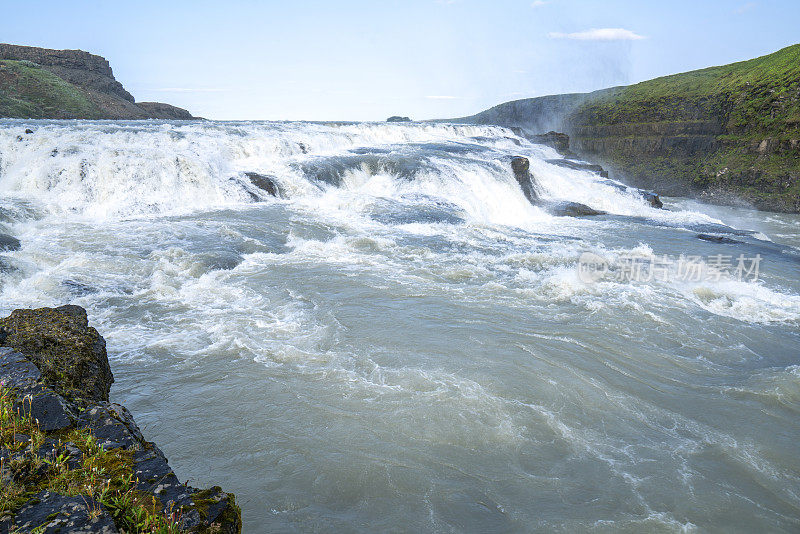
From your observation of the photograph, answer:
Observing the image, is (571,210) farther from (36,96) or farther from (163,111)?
(163,111)

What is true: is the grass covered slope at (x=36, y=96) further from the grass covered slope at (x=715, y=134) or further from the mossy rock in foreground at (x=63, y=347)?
the grass covered slope at (x=715, y=134)

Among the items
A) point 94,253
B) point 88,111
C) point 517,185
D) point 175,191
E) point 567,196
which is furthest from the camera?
point 88,111

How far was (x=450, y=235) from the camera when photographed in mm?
14000

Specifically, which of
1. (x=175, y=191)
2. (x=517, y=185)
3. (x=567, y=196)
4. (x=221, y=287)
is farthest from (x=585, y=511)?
(x=567, y=196)

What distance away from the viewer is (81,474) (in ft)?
7.54

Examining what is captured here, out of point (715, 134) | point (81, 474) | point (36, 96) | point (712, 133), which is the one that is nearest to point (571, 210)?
point (81, 474)

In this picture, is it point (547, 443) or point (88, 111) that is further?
point (88, 111)

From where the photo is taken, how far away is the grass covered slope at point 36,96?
50791 mm

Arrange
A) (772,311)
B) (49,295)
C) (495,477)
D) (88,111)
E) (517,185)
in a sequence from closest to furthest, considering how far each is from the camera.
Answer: (495,477), (49,295), (772,311), (517,185), (88,111)

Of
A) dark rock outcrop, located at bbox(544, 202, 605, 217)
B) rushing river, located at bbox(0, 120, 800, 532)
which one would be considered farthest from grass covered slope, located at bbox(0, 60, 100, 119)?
dark rock outcrop, located at bbox(544, 202, 605, 217)

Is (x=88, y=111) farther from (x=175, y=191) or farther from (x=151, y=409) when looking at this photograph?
(x=151, y=409)

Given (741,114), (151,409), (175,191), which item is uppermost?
(741,114)

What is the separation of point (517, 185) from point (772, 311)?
1298 centimetres

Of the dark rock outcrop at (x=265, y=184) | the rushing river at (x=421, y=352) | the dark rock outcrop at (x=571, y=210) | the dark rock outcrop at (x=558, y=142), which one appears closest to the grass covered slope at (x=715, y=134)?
the dark rock outcrop at (x=558, y=142)
